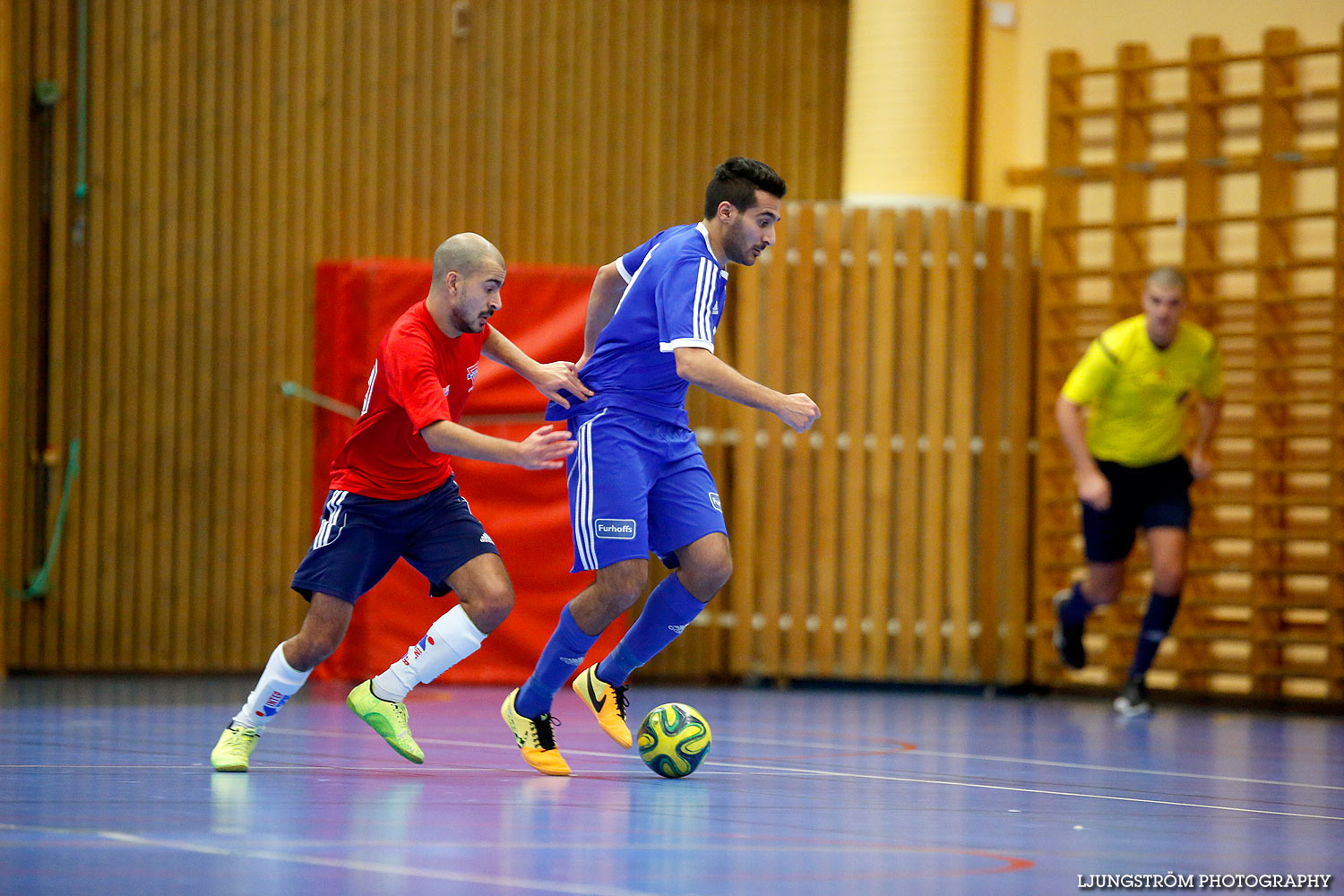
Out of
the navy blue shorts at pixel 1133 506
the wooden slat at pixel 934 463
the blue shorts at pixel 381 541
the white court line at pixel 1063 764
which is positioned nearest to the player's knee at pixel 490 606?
the blue shorts at pixel 381 541

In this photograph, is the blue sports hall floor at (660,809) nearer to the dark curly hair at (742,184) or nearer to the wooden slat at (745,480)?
the dark curly hair at (742,184)

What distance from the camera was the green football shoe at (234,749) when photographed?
182 inches

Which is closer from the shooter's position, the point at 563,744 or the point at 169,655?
the point at 563,744

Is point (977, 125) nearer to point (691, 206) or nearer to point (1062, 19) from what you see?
point (1062, 19)

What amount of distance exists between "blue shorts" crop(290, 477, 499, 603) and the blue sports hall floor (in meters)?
0.56

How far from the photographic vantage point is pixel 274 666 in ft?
15.3

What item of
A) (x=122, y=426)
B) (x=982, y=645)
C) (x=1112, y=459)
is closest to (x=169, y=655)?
(x=122, y=426)

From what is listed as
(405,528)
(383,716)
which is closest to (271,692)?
(383,716)

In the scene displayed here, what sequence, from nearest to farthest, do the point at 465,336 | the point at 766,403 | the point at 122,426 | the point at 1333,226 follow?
the point at 766,403 → the point at 465,336 → the point at 1333,226 → the point at 122,426

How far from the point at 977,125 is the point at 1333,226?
2098mm

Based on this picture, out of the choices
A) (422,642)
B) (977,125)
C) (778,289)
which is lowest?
(422,642)

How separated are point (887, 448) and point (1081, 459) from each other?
64.8 inches

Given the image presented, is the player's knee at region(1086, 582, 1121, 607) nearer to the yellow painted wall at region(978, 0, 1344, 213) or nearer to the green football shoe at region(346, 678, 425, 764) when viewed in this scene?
the yellow painted wall at region(978, 0, 1344, 213)

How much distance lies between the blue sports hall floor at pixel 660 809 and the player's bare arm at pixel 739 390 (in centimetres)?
104
